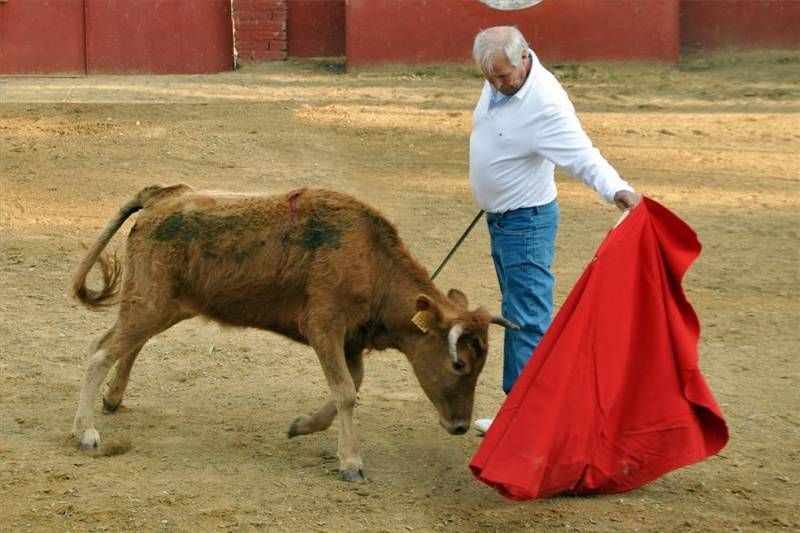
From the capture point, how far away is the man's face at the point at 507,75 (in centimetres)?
596

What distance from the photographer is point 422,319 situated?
20.6ft

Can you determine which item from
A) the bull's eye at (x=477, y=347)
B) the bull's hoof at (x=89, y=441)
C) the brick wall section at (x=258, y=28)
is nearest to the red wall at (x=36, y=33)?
the brick wall section at (x=258, y=28)

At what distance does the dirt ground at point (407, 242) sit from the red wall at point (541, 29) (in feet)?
0.95

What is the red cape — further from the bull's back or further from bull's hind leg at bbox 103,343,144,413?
bull's hind leg at bbox 103,343,144,413

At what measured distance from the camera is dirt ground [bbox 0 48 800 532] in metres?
5.89

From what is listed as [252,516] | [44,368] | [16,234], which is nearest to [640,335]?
[252,516]

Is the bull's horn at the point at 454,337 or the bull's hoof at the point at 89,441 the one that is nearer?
the bull's horn at the point at 454,337

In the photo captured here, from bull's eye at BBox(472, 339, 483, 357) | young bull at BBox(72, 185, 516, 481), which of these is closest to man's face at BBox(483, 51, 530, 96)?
young bull at BBox(72, 185, 516, 481)

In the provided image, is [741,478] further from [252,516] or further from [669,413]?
[252,516]

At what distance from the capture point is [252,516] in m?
5.68

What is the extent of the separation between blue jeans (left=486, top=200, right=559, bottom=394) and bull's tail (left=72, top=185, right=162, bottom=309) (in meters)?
1.72

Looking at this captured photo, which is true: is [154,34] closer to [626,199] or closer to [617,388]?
[626,199]

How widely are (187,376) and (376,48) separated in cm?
973

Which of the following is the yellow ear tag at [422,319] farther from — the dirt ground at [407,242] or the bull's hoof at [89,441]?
the bull's hoof at [89,441]
